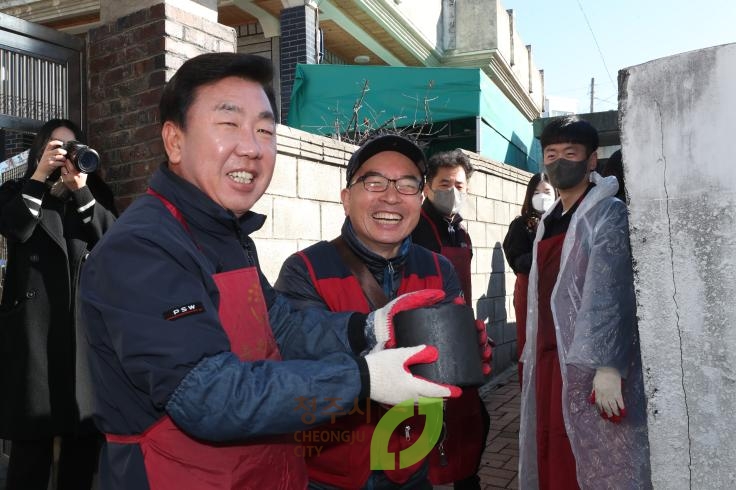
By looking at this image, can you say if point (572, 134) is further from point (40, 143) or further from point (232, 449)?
point (40, 143)

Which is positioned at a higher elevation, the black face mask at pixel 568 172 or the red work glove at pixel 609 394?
the black face mask at pixel 568 172

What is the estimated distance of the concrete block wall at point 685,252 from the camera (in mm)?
1424

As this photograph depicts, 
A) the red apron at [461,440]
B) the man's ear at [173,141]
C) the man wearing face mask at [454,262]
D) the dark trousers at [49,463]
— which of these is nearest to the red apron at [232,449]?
the man's ear at [173,141]

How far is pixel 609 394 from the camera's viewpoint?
7.72ft

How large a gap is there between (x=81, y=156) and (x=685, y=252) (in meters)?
2.52

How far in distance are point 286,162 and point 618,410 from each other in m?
2.36

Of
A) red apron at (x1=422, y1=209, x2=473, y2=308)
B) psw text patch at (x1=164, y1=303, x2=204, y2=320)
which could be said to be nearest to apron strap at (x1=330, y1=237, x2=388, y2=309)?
psw text patch at (x1=164, y1=303, x2=204, y2=320)

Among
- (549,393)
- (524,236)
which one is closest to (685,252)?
(549,393)

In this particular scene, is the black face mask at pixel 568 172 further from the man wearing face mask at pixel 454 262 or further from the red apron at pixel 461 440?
the red apron at pixel 461 440

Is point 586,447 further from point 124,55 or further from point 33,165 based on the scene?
point 124,55

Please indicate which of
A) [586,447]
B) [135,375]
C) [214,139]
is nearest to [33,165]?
[214,139]

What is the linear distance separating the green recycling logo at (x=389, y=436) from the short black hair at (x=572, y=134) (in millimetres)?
1942

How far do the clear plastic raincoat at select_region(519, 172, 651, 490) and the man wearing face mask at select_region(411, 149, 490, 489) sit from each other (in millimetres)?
566

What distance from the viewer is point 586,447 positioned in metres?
2.46
